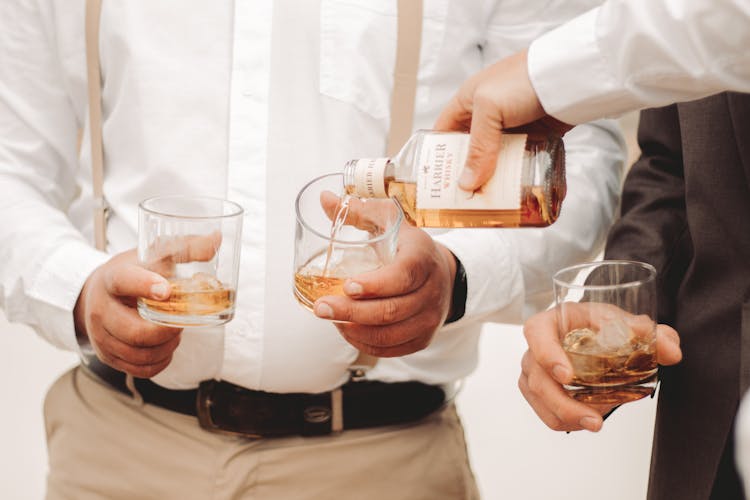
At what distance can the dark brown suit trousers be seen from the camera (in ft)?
3.81

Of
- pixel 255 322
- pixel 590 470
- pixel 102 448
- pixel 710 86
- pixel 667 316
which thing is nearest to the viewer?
pixel 710 86

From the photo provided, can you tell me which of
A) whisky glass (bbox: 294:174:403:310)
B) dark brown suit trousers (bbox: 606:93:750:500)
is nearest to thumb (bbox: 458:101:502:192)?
whisky glass (bbox: 294:174:403:310)

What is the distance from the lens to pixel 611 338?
3.46 feet

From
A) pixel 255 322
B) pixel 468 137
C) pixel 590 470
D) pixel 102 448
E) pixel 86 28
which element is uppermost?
pixel 86 28

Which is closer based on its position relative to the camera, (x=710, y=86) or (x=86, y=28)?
(x=710, y=86)

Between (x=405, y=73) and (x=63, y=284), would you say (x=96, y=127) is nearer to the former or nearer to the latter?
(x=63, y=284)

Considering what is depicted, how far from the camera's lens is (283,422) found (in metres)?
1.50

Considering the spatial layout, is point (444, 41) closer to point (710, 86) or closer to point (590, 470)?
point (710, 86)

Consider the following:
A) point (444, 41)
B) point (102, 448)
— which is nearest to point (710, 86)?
point (444, 41)

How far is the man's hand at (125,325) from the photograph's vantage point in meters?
1.18

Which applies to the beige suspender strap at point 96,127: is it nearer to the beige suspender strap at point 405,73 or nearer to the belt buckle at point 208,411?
the belt buckle at point 208,411

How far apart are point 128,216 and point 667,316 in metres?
0.89

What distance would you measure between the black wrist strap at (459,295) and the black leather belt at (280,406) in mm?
201

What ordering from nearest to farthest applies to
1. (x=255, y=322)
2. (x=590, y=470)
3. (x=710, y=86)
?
1. (x=710, y=86)
2. (x=255, y=322)
3. (x=590, y=470)
